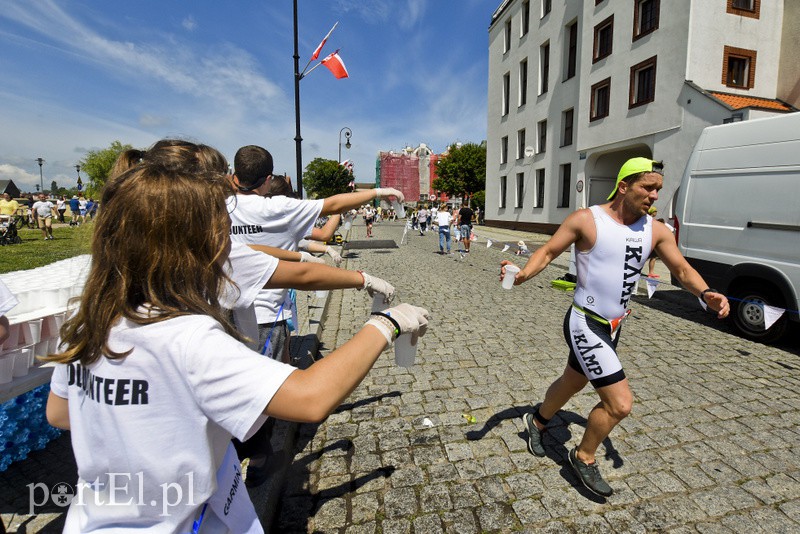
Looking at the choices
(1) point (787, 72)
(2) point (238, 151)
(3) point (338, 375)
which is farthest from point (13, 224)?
(1) point (787, 72)

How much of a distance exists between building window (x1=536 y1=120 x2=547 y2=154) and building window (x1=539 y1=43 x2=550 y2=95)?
5.90 ft

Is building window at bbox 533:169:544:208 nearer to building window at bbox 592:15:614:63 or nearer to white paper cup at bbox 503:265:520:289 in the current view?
building window at bbox 592:15:614:63

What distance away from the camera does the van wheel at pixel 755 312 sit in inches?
223

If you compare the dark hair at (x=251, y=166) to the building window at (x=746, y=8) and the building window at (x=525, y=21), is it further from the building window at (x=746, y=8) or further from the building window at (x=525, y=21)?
the building window at (x=525, y=21)

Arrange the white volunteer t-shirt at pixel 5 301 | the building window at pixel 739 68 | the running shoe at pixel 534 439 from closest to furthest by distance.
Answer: the white volunteer t-shirt at pixel 5 301, the running shoe at pixel 534 439, the building window at pixel 739 68

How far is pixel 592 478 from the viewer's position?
106 inches

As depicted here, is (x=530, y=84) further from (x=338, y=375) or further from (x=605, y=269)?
(x=338, y=375)

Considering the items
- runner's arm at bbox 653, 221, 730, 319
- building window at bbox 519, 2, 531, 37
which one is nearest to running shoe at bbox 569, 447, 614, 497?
runner's arm at bbox 653, 221, 730, 319

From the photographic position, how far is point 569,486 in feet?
9.27

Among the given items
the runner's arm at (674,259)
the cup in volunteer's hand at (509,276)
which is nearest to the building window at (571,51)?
the runner's arm at (674,259)

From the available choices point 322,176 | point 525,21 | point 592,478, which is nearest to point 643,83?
point 525,21

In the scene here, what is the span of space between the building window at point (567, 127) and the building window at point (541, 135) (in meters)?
1.73

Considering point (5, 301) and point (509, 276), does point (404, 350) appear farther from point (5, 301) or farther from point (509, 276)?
point (5, 301)

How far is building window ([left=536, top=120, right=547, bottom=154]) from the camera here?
25339 mm
